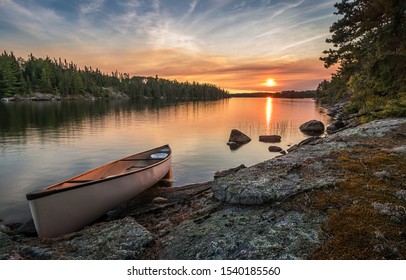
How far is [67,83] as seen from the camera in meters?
101

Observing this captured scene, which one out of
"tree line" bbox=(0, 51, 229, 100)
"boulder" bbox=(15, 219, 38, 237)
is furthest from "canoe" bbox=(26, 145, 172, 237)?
"tree line" bbox=(0, 51, 229, 100)

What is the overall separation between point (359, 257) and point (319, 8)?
4907mm

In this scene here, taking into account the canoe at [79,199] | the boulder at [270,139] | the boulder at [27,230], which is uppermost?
the canoe at [79,199]

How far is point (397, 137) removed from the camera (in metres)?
8.20

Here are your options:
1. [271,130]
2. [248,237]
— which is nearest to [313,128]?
[271,130]

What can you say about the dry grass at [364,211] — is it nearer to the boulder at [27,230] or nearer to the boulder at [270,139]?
the boulder at [27,230]

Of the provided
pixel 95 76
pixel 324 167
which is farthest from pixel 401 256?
pixel 95 76

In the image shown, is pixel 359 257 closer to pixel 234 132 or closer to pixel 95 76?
pixel 234 132

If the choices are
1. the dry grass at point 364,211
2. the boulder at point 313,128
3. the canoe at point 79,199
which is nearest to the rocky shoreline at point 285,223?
the dry grass at point 364,211

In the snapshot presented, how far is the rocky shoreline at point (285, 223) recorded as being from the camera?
3.44 meters

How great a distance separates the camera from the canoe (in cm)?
606

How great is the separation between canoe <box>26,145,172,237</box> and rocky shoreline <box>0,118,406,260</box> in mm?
840

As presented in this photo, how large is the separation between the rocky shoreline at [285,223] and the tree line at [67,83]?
20.7 metres

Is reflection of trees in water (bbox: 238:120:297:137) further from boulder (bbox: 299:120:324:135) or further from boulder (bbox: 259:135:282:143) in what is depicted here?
boulder (bbox: 259:135:282:143)
